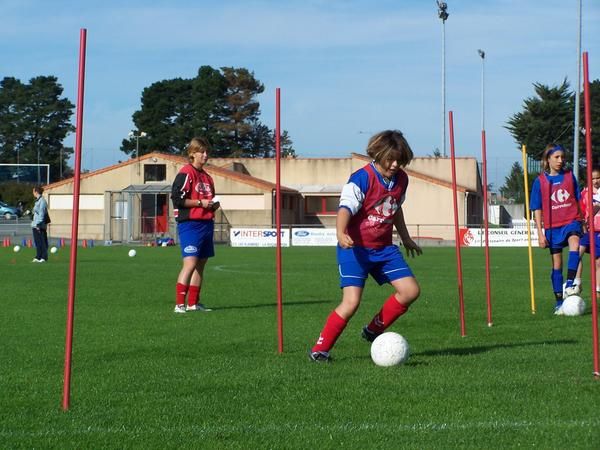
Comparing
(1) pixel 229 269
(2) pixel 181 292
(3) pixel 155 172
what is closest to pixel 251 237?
(3) pixel 155 172

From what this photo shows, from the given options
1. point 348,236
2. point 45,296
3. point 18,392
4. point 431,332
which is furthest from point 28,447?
point 45,296

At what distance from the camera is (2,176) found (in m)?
86.4

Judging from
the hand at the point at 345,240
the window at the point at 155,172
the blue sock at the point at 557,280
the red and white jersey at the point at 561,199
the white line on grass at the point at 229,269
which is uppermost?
the window at the point at 155,172

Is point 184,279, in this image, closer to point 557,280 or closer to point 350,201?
point 557,280

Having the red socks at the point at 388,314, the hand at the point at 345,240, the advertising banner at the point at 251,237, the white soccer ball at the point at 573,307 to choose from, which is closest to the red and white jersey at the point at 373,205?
the hand at the point at 345,240

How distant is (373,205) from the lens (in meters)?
8.29

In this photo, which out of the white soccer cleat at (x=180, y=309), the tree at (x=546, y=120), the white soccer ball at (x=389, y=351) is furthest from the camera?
the tree at (x=546, y=120)

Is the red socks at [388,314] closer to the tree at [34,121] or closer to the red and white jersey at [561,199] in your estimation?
the red and white jersey at [561,199]

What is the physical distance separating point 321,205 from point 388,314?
58.3 m

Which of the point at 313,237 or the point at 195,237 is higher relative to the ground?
the point at 313,237

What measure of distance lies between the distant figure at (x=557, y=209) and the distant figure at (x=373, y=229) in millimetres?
4678

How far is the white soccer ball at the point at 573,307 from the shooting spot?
12102 millimetres

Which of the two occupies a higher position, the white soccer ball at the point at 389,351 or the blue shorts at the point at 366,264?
the blue shorts at the point at 366,264

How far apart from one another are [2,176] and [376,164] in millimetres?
82091
